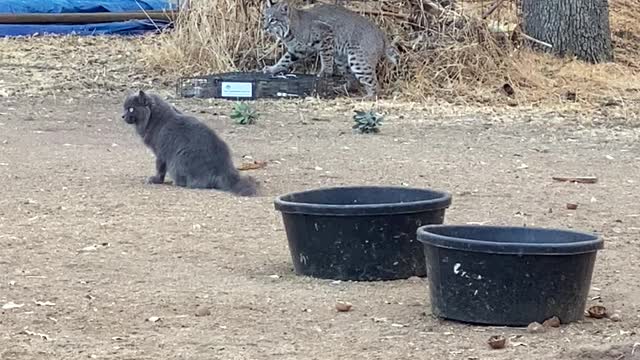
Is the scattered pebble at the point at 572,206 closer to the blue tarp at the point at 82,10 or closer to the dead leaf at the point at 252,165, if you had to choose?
the dead leaf at the point at 252,165

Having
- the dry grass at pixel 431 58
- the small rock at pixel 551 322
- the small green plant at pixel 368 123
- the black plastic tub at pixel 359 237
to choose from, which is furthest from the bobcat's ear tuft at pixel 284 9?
the small rock at pixel 551 322

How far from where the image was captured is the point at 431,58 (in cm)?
1337

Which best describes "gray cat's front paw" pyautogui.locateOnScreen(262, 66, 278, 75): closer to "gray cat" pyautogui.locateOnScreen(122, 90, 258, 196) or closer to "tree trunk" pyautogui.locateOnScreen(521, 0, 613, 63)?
"tree trunk" pyautogui.locateOnScreen(521, 0, 613, 63)

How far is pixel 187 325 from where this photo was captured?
5.26 m

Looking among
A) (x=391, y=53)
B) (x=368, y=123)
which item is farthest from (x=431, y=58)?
(x=368, y=123)

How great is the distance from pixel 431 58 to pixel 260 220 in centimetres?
629

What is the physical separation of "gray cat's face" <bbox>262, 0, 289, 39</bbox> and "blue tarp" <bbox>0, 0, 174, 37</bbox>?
2.63m

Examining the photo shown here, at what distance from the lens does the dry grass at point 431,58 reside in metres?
13.1

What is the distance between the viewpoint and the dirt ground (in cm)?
508

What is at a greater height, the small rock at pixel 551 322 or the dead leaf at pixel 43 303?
the small rock at pixel 551 322

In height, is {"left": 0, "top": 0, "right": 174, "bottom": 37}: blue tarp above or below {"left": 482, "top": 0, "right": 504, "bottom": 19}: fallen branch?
below

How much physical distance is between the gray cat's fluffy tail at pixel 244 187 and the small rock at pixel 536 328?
3261mm

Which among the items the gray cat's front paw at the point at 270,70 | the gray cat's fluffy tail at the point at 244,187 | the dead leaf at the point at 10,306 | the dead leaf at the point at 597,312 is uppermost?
the gray cat's front paw at the point at 270,70

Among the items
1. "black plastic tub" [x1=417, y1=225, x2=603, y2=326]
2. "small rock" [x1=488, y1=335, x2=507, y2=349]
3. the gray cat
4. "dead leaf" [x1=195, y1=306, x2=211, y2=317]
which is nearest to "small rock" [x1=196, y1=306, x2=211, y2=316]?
"dead leaf" [x1=195, y1=306, x2=211, y2=317]
